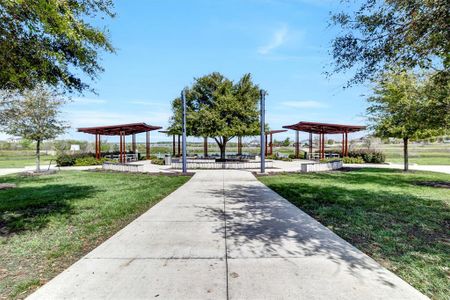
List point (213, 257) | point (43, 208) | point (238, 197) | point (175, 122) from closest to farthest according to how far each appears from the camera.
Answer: point (213, 257)
point (43, 208)
point (238, 197)
point (175, 122)

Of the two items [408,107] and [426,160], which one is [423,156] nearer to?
[426,160]

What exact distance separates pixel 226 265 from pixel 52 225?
4194 millimetres

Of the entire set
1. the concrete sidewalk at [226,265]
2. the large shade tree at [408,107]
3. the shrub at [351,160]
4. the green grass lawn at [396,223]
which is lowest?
the green grass lawn at [396,223]

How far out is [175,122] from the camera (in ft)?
70.3

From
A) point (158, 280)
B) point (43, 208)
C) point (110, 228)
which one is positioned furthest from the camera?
point (43, 208)

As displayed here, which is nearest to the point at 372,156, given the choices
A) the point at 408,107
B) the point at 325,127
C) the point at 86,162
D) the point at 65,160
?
the point at 325,127

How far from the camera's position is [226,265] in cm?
341

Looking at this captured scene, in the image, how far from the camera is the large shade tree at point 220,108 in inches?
734

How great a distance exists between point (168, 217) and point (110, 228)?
1.21 metres

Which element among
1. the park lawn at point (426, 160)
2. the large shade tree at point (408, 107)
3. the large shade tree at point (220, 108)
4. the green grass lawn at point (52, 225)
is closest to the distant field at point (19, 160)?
the large shade tree at point (220, 108)

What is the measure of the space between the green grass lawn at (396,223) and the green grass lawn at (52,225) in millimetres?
4457

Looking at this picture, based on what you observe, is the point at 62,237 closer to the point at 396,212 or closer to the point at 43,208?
the point at 43,208

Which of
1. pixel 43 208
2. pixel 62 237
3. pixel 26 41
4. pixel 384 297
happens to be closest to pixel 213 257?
pixel 384 297

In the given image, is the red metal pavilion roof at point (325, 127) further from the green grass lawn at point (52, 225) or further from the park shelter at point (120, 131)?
the green grass lawn at point (52, 225)
